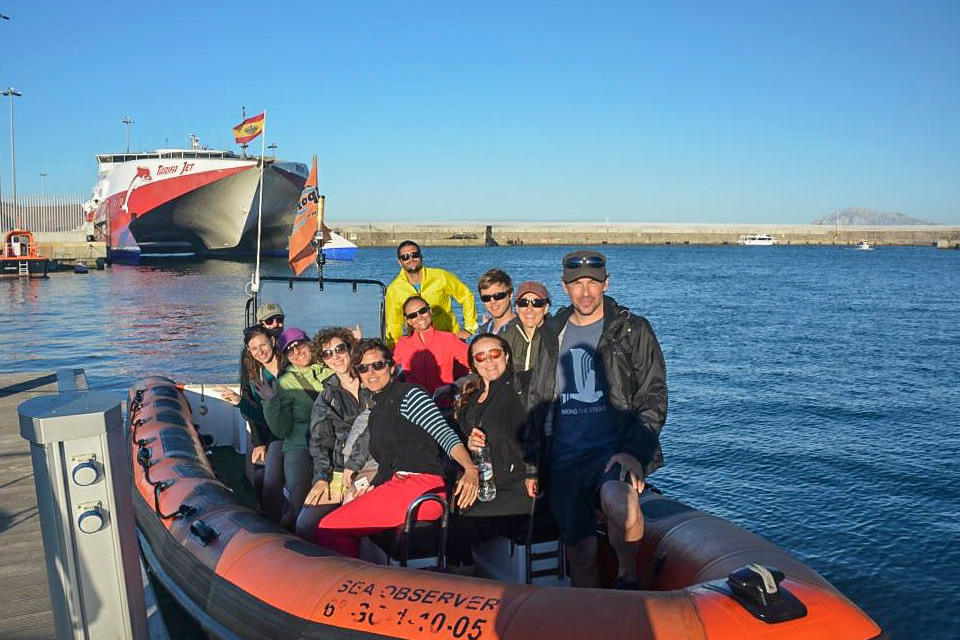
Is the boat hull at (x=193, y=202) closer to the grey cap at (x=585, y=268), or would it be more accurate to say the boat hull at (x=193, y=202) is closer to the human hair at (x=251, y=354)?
the human hair at (x=251, y=354)

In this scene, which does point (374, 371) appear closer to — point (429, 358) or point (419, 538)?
point (419, 538)

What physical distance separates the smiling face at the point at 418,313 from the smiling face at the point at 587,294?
5.31 ft

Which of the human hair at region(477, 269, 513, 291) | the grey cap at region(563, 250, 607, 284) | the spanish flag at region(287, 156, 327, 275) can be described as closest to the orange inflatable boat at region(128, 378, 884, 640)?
the grey cap at region(563, 250, 607, 284)

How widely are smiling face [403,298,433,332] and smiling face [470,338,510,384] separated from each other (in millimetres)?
1175

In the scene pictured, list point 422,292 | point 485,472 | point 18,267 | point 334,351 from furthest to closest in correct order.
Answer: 1. point 18,267
2. point 422,292
3. point 334,351
4. point 485,472

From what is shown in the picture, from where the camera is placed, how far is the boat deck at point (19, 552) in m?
4.19

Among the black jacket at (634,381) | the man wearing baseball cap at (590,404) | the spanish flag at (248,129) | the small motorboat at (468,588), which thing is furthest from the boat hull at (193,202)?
the black jacket at (634,381)

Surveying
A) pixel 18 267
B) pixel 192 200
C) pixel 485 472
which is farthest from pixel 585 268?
pixel 192 200

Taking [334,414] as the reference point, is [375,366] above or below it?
above

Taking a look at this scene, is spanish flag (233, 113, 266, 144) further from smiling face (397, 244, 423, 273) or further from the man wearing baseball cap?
the man wearing baseball cap

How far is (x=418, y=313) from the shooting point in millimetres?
4977

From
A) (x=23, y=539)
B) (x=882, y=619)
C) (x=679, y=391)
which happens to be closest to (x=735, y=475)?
(x=882, y=619)

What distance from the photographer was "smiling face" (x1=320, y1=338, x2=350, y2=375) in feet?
14.9

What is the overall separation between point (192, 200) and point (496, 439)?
165ft
